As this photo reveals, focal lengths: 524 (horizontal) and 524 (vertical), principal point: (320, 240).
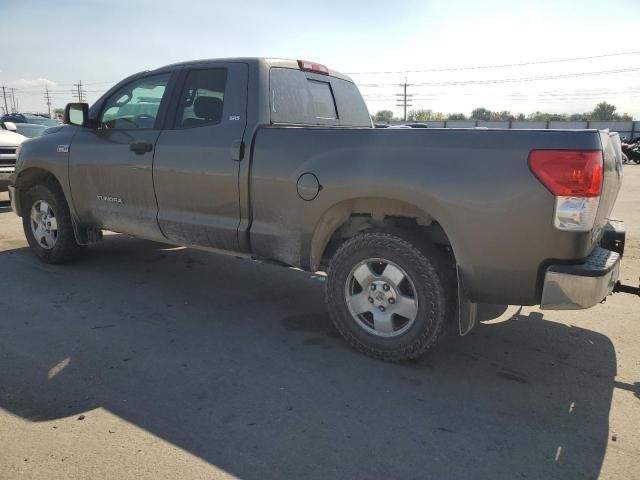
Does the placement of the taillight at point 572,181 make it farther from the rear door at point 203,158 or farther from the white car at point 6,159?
the white car at point 6,159

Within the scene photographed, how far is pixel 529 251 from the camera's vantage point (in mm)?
2936

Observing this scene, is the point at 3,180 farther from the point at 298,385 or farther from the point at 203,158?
the point at 298,385

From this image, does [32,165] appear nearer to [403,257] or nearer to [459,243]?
[403,257]

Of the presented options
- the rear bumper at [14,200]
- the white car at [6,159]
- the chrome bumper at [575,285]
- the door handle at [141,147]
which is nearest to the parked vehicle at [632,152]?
the white car at [6,159]

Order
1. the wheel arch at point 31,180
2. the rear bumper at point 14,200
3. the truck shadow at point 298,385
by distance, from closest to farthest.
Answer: the truck shadow at point 298,385
the wheel arch at point 31,180
the rear bumper at point 14,200

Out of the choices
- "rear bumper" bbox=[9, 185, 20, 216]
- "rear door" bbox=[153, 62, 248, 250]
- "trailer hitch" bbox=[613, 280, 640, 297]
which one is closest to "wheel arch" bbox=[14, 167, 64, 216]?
"rear bumper" bbox=[9, 185, 20, 216]

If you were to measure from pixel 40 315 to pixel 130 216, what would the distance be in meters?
1.13

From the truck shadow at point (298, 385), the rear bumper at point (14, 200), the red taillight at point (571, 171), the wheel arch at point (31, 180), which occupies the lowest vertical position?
the truck shadow at point (298, 385)

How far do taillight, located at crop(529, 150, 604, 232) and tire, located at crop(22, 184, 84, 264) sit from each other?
15.3 ft

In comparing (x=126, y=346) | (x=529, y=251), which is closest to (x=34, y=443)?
(x=126, y=346)

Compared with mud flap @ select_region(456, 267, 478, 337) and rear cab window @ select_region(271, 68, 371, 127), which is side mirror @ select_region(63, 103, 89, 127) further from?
mud flap @ select_region(456, 267, 478, 337)

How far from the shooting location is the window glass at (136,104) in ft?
15.3

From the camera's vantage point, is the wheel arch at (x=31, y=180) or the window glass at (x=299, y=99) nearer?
the window glass at (x=299, y=99)

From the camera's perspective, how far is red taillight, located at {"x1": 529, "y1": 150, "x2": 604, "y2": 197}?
2.73 meters
